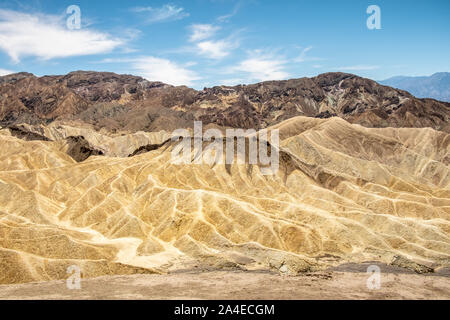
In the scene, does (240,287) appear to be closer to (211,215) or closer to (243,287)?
(243,287)

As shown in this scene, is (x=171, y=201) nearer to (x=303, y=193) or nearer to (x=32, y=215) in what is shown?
(x=32, y=215)

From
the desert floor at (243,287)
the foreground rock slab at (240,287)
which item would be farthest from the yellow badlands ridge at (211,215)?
the foreground rock slab at (240,287)

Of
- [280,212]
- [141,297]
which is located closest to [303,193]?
[280,212]

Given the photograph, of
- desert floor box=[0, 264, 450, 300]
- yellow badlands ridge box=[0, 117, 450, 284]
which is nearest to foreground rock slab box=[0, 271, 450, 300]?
desert floor box=[0, 264, 450, 300]

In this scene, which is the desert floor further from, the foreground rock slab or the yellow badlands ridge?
the yellow badlands ridge

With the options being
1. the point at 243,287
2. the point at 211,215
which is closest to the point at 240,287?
the point at 243,287
